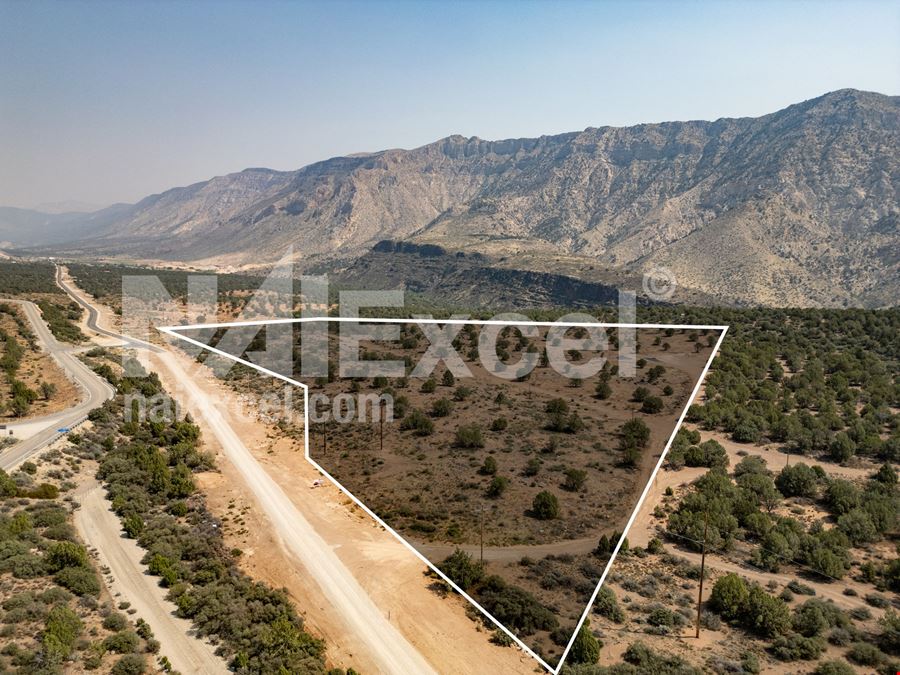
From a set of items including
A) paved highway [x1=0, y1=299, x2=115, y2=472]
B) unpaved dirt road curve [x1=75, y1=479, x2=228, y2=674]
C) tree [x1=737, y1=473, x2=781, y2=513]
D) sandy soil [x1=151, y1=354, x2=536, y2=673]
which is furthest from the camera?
paved highway [x1=0, y1=299, x2=115, y2=472]

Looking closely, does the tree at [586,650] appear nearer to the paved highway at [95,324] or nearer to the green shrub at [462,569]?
the green shrub at [462,569]

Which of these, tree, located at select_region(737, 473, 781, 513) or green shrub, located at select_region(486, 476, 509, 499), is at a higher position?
green shrub, located at select_region(486, 476, 509, 499)

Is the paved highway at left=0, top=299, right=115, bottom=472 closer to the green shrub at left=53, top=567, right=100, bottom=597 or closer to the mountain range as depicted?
the green shrub at left=53, top=567, right=100, bottom=597

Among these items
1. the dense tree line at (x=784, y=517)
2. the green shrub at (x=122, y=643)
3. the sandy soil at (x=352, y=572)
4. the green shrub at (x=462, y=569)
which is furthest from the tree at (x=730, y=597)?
the green shrub at (x=122, y=643)

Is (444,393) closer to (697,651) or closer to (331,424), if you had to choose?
(331,424)

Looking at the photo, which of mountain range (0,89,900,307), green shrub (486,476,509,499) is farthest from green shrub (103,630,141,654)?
mountain range (0,89,900,307)

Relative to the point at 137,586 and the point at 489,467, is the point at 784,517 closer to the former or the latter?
the point at 489,467
